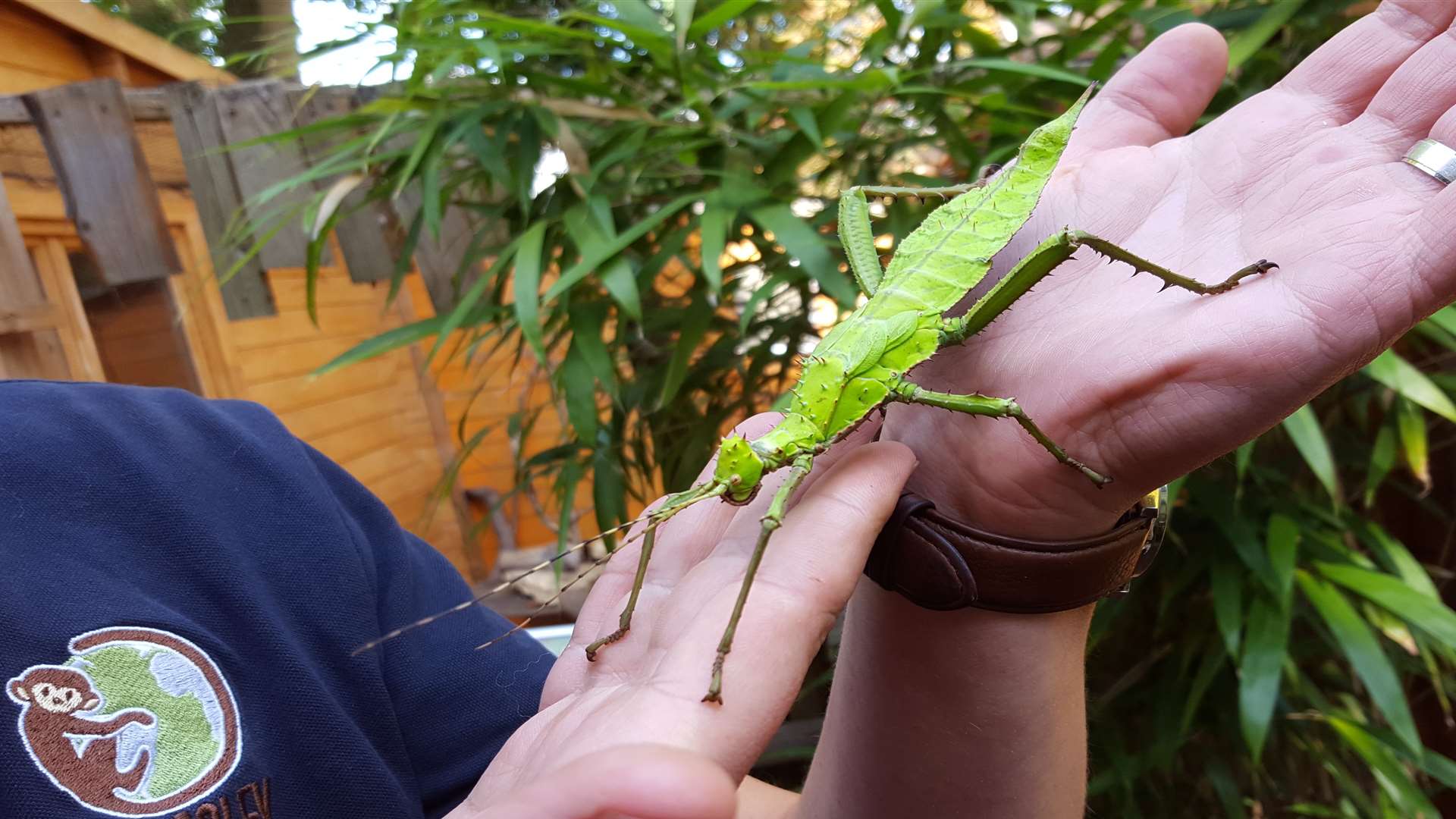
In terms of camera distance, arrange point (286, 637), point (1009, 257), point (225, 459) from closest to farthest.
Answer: point (286, 637), point (225, 459), point (1009, 257)

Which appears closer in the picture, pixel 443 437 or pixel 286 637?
pixel 286 637

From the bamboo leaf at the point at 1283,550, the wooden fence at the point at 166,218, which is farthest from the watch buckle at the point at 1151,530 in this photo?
the wooden fence at the point at 166,218

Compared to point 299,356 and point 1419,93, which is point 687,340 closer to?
point 1419,93

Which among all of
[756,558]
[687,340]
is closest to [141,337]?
[687,340]

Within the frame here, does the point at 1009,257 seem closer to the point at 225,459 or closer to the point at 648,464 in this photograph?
the point at 225,459

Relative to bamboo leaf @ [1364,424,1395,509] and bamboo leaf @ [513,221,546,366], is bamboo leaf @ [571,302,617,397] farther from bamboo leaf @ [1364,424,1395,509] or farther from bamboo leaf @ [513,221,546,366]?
bamboo leaf @ [1364,424,1395,509]

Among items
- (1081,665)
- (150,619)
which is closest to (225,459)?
(150,619)

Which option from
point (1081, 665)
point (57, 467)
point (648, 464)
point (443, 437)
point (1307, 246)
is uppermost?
point (1307, 246)

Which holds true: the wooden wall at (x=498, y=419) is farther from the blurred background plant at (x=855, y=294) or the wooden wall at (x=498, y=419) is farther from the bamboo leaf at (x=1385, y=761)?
the bamboo leaf at (x=1385, y=761)
